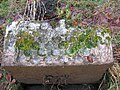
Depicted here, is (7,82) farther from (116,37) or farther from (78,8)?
(78,8)

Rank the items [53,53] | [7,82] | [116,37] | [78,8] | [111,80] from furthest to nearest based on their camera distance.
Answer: [78,8]
[116,37]
[7,82]
[111,80]
[53,53]

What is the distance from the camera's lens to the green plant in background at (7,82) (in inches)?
87.7

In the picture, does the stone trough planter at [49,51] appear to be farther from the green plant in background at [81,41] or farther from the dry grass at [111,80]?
the dry grass at [111,80]

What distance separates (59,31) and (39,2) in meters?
0.70

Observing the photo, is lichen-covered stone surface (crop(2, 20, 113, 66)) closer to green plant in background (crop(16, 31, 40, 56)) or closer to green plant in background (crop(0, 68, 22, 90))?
green plant in background (crop(16, 31, 40, 56))

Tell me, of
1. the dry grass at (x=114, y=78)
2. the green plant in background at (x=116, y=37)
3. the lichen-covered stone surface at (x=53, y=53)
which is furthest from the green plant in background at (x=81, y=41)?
the green plant in background at (x=116, y=37)

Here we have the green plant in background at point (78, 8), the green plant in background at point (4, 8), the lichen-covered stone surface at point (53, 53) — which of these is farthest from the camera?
the green plant in background at point (4, 8)

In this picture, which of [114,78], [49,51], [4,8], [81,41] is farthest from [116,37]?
[4,8]

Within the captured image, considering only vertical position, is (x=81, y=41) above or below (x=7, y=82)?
above

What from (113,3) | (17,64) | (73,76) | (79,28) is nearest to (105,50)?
(79,28)

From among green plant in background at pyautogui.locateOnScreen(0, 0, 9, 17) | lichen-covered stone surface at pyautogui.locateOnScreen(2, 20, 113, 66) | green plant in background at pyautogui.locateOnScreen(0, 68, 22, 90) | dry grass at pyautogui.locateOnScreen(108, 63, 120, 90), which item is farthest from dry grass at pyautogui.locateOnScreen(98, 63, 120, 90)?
green plant in background at pyautogui.locateOnScreen(0, 0, 9, 17)

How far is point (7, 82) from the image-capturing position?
2330 mm

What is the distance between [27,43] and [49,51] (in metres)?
0.15

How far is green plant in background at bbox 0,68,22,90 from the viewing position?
223 centimetres
